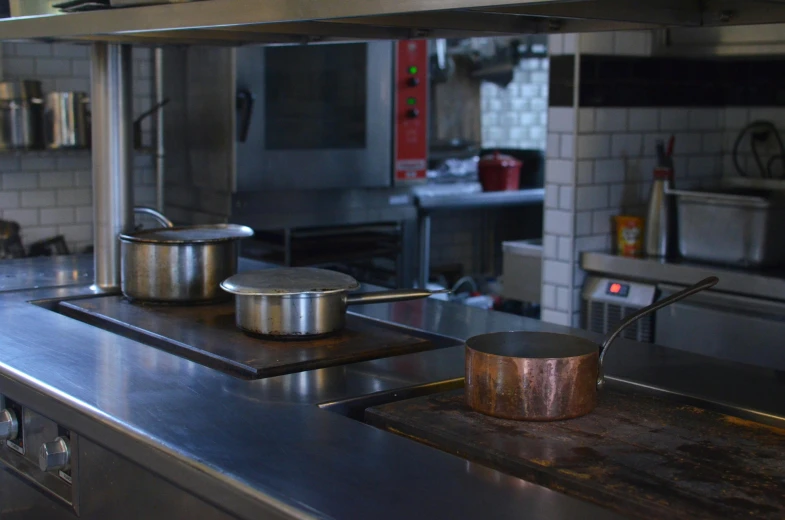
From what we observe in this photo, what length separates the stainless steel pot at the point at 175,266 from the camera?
92.7 inches

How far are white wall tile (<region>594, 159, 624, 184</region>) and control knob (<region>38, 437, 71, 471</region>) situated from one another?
260 cm

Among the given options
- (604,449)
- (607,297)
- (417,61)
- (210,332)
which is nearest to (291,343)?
(210,332)

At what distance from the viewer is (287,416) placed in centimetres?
156

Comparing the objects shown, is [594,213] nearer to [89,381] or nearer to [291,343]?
[291,343]

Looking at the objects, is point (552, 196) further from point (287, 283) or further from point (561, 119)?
point (287, 283)

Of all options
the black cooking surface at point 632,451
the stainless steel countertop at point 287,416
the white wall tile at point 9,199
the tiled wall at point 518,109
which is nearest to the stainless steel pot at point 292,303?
the stainless steel countertop at point 287,416

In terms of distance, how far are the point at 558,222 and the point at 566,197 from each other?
102 millimetres

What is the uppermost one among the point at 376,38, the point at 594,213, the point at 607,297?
the point at 376,38

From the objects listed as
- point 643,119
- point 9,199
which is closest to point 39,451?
point 643,119

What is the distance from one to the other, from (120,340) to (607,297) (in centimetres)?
214

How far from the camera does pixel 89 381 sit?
5.76ft

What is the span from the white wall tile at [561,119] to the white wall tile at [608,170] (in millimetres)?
178

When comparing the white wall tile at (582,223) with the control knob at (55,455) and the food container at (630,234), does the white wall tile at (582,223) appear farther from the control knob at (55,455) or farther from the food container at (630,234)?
the control knob at (55,455)

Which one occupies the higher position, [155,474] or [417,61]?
[417,61]
